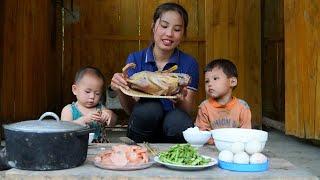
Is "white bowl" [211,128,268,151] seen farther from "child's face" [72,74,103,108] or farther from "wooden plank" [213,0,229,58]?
"wooden plank" [213,0,229,58]

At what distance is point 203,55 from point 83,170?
4.00 metres

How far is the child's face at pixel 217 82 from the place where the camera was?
2938 mm

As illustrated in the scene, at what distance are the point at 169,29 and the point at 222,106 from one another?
0.61m

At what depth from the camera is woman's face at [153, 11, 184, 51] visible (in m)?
2.82

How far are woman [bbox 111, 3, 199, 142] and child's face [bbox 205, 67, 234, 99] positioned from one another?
11 centimetres

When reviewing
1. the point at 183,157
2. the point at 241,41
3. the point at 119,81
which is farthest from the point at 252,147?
the point at 241,41

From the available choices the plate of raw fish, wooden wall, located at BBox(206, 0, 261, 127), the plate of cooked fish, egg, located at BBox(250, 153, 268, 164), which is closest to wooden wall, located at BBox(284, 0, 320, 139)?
Answer: wooden wall, located at BBox(206, 0, 261, 127)

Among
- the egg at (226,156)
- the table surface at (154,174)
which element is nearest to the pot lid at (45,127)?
the table surface at (154,174)

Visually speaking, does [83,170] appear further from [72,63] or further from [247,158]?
[72,63]

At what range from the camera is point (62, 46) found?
5418mm

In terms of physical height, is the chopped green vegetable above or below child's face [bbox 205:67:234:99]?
below

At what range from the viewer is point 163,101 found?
2.94m

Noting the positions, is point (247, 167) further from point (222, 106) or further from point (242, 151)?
point (222, 106)

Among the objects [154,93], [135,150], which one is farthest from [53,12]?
[135,150]
